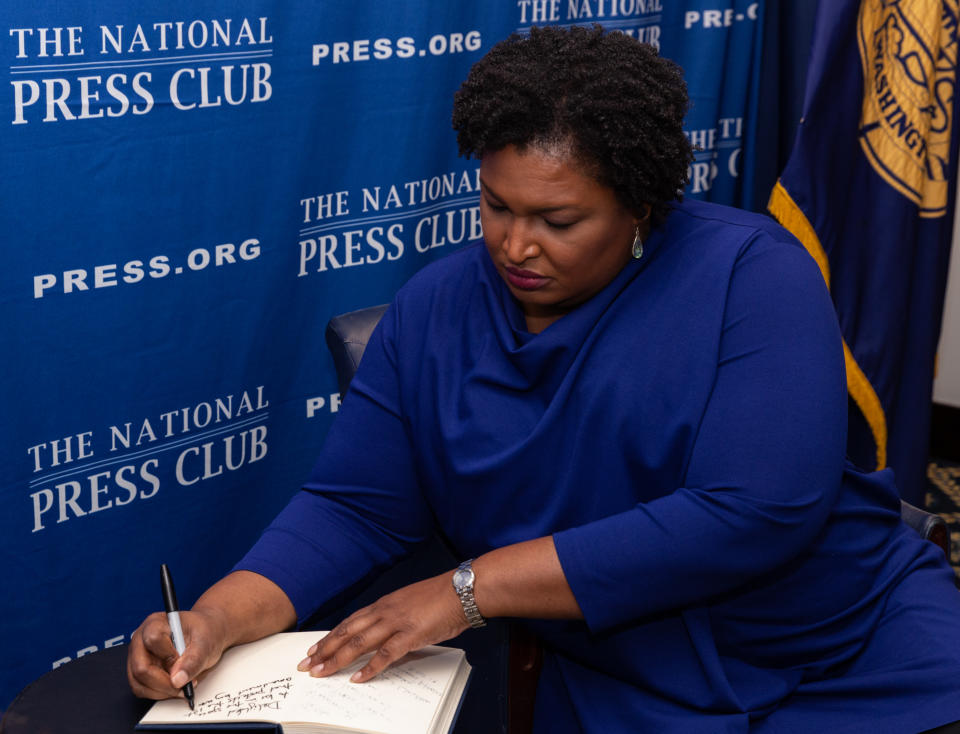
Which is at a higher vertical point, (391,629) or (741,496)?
(741,496)

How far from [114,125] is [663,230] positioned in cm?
105

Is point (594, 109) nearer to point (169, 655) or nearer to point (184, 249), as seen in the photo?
point (169, 655)

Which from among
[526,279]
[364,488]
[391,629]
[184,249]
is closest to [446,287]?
[526,279]

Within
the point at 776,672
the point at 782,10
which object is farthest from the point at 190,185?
the point at 782,10

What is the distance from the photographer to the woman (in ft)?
4.20

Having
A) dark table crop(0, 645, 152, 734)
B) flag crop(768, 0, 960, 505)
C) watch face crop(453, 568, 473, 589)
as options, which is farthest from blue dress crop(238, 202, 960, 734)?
flag crop(768, 0, 960, 505)

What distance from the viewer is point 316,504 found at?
152 centimetres

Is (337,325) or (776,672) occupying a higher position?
(337,325)

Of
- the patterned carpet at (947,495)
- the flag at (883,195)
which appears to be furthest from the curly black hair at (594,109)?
the patterned carpet at (947,495)

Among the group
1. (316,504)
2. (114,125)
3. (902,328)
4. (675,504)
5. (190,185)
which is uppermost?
(114,125)

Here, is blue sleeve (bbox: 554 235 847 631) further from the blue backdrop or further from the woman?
the blue backdrop

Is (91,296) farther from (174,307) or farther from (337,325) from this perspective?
(337,325)

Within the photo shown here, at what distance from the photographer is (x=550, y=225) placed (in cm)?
136

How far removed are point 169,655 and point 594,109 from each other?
0.80 meters
